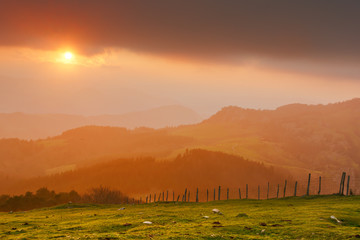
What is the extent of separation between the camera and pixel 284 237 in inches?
1318

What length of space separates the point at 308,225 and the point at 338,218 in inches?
316

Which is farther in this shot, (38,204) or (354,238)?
(38,204)

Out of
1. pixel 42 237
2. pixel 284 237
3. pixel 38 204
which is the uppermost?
pixel 284 237

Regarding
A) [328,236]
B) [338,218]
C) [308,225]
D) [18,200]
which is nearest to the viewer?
[328,236]

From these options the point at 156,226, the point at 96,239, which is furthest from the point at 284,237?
the point at 96,239

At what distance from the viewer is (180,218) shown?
4884cm

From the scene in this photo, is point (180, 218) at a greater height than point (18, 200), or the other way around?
point (180, 218)

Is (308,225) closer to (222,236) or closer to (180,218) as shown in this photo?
(222,236)

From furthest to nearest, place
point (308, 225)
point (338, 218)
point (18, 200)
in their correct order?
point (18, 200) < point (338, 218) < point (308, 225)

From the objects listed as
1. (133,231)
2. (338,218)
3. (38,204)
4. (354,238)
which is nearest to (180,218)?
(133,231)

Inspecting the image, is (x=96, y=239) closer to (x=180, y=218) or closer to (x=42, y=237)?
(x=42, y=237)

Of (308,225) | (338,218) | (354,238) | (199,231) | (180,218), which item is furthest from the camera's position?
(180,218)

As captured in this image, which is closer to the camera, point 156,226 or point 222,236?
point 222,236

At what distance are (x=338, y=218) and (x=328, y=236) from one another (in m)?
12.5
